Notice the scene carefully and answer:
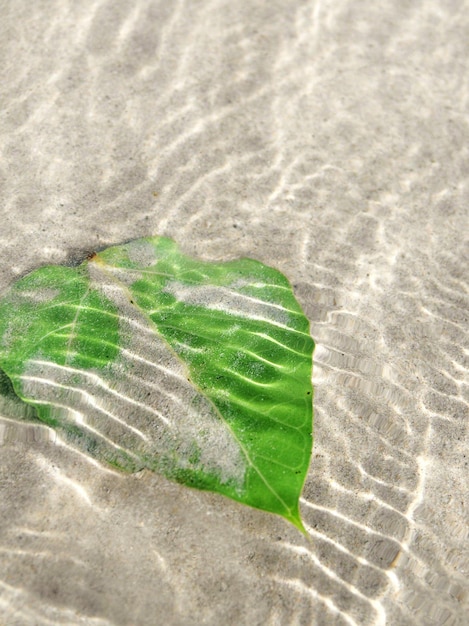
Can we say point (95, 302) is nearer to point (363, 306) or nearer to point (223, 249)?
point (223, 249)

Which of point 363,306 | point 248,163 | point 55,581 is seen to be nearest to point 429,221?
point 363,306

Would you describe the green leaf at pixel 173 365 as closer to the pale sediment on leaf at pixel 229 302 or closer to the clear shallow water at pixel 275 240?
the pale sediment on leaf at pixel 229 302

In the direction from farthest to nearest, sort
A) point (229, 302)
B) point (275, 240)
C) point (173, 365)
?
point (275, 240) → point (229, 302) → point (173, 365)

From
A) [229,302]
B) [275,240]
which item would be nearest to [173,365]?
[229,302]

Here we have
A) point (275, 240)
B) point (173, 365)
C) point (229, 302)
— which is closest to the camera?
point (173, 365)

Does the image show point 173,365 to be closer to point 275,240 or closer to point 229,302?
point 229,302

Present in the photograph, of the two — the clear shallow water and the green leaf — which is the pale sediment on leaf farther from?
the clear shallow water
